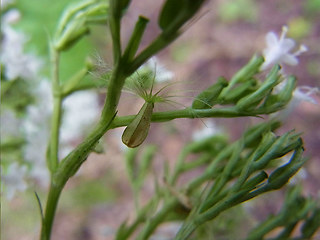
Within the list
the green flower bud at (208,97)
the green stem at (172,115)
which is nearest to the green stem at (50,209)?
the green stem at (172,115)

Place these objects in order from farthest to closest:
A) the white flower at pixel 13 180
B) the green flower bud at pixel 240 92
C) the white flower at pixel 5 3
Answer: the white flower at pixel 5 3, the white flower at pixel 13 180, the green flower bud at pixel 240 92

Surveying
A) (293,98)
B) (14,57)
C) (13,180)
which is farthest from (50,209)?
(14,57)

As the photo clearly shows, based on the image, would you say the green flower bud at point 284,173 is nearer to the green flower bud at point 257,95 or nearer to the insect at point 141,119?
the green flower bud at point 257,95

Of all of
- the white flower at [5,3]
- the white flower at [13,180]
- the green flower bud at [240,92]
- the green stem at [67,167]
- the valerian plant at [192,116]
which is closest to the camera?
the valerian plant at [192,116]

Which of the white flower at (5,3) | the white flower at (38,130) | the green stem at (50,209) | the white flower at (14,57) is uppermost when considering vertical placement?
the green stem at (50,209)

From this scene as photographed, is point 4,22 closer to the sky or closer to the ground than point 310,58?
closer to the sky

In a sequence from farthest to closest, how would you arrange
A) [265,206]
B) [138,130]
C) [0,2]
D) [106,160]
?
1. [106,160]
2. [265,206]
3. [0,2]
4. [138,130]

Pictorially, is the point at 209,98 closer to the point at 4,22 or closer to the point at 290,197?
the point at 290,197

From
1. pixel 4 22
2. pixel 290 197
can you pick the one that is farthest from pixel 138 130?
pixel 4 22

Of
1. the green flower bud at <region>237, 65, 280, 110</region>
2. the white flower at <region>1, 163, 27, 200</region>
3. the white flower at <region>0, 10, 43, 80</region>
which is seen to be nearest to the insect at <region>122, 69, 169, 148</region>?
the green flower bud at <region>237, 65, 280, 110</region>
